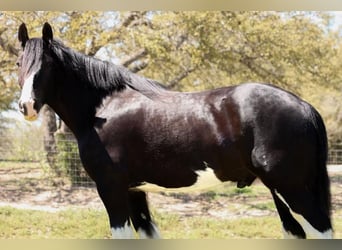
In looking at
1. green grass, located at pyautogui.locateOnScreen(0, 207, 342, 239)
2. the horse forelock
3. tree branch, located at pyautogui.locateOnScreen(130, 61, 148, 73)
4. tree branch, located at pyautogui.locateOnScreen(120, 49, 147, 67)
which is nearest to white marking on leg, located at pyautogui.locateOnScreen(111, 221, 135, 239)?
the horse forelock

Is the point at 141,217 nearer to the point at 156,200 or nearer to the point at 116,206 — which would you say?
the point at 116,206

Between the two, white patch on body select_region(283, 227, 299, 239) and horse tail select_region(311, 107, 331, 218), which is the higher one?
horse tail select_region(311, 107, 331, 218)

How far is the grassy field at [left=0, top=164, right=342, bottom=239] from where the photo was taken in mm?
5551

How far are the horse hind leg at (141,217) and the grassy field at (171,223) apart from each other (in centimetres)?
221

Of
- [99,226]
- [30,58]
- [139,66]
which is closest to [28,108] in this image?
[30,58]

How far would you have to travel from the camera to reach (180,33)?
753 cm

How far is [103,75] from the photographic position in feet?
10.6

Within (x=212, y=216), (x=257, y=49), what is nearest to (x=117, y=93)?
(x=212, y=216)

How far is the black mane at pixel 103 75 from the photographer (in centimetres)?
321

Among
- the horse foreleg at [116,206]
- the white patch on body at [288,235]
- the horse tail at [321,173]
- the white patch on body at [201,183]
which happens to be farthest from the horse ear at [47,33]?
the white patch on body at [288,235]

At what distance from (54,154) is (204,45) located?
3382 mm

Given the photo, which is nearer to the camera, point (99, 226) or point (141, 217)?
point (141, 217)

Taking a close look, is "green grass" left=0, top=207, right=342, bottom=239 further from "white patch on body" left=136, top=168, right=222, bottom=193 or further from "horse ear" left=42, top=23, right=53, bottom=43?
"horse ear" left=42, top=23, right=53, bottom=43

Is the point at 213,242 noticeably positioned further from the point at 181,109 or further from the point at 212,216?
the point at 212,216
